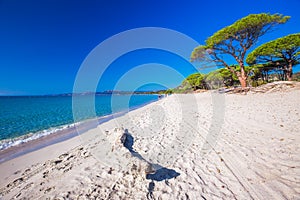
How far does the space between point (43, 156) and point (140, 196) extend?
4.93 m

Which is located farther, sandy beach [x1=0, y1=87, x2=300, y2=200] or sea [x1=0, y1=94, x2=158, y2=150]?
sea [x1=0, y1=94, x2=158, y2=150]

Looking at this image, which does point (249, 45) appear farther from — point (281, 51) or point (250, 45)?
point (281, 51)

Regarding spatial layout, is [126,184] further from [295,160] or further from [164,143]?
[295,160]

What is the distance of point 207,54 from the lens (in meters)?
17.5

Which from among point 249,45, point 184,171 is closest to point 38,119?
point 184,171

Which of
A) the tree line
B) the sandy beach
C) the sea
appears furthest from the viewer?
the tree line

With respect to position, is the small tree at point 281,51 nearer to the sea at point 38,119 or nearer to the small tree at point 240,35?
the small tree at point 240,35

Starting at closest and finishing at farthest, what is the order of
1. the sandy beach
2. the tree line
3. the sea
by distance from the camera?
1. the sandy beach
2. the sea
3. the tree line

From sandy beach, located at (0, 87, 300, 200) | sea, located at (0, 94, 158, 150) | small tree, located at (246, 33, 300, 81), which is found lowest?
sandy beach, located at (0, 87, 300, 200)

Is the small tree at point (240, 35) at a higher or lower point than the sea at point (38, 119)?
higher

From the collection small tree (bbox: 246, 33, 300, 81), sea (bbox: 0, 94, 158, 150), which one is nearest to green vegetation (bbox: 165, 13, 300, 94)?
small tree (bbox: 246, 33, 300, 81)

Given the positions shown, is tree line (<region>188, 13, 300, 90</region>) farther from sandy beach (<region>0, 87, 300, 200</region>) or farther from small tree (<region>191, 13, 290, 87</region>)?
sandy beach (<region>0, 87, 300, 200</region>)

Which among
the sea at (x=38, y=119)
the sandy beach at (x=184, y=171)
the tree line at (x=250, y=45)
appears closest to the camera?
the sandy beach at (x=184, y=171)

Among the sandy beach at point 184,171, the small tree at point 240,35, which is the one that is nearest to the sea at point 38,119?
the sandy beach at point 184,171
